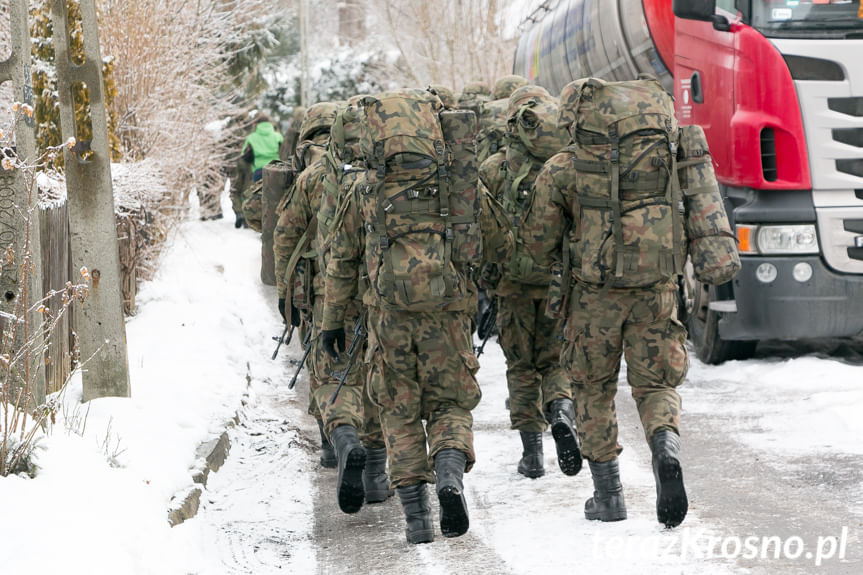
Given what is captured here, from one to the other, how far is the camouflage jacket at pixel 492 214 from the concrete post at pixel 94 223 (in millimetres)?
2268

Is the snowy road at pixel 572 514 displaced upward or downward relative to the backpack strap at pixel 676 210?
downward

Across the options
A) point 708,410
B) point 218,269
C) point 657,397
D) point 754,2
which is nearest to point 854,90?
point 754,2

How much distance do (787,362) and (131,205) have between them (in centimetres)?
529

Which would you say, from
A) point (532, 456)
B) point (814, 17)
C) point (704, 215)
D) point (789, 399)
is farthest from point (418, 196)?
point (814, 17)

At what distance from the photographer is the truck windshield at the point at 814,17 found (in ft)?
26.7

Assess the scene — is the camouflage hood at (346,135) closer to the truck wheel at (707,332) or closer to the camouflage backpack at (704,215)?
the camouflage backpack at (704,215)

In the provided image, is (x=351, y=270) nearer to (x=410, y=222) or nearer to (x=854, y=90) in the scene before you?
(x=410, y=222)

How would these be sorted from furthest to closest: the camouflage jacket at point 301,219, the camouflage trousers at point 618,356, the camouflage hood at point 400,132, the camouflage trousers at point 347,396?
the camouflage jacket at point 301,219 < the camouflage trousers at point 347,396 < the camouflage trousers at point 618,356 < the camouflage hood at point 400,132

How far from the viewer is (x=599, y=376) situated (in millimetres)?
5348

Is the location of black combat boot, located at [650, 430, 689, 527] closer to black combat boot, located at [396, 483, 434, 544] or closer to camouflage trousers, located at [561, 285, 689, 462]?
camouflage trousers, located at [561, 285, 689, 462]

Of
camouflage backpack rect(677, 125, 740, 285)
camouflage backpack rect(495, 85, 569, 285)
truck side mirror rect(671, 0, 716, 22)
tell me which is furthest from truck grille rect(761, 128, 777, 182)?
camouflage backpack rect(677, 125, 740, 285)

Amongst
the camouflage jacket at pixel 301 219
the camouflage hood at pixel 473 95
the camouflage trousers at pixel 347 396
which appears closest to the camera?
the camouflage trousers at pixel 347 396

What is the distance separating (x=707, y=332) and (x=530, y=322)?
3.19 m

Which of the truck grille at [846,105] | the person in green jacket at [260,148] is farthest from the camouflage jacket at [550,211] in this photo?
the person in green jacket at [260,148]
